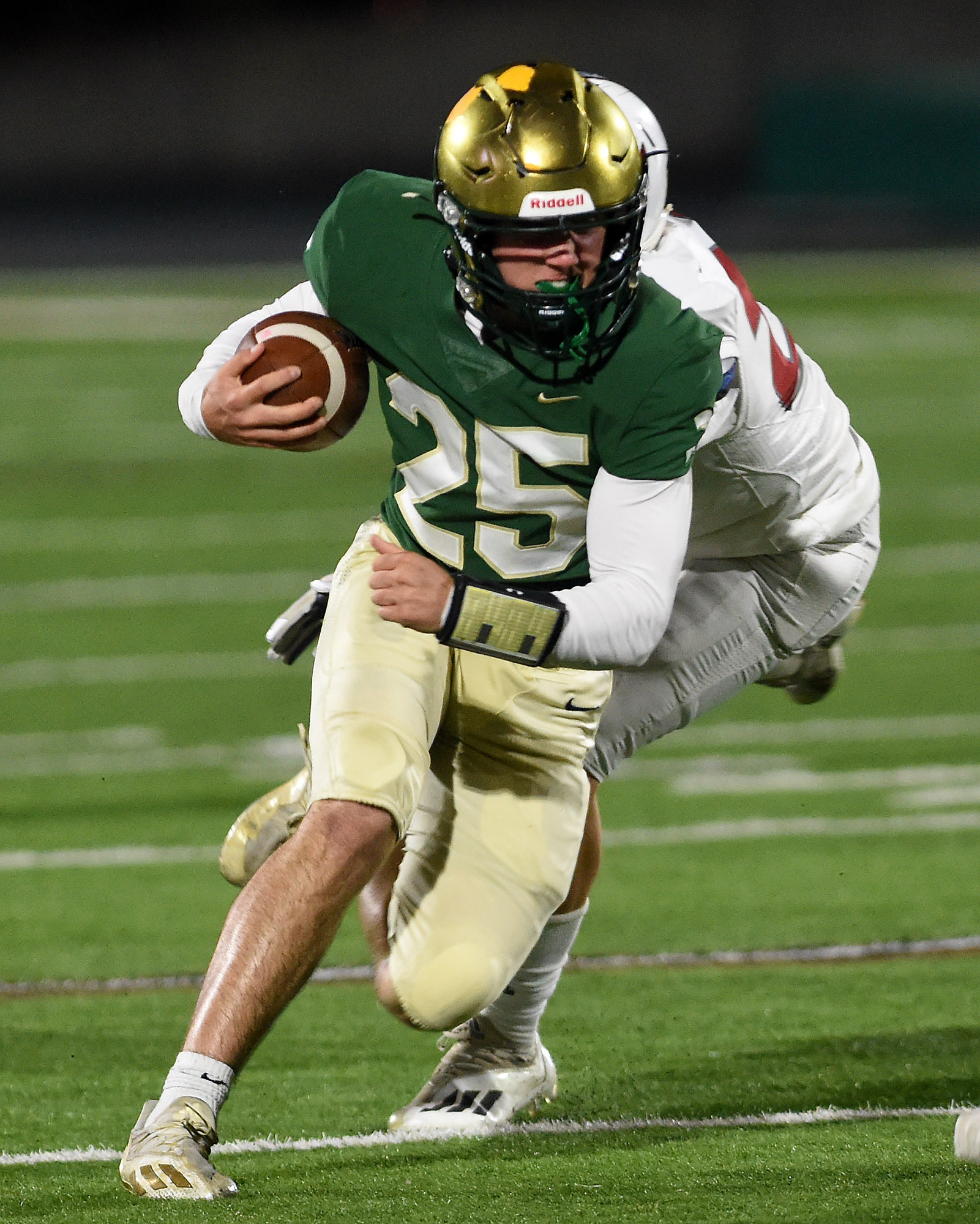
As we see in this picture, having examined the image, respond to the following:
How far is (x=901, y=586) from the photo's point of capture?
8.79m

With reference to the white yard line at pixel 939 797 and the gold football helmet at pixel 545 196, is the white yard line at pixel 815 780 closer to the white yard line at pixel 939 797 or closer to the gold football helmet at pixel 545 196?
the white yard line at pixel 939 797

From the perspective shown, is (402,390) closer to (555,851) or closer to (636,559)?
(636,559)

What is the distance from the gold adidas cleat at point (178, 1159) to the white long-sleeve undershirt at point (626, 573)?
2.60ft

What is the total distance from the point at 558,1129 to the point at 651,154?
5.22ft

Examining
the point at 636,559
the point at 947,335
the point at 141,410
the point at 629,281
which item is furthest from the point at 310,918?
the point at 947,335

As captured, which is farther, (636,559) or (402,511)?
(402,511)

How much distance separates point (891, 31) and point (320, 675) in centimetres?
2124

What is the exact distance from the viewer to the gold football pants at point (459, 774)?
327 cm

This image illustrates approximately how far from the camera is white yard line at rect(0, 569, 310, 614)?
28.2 ft

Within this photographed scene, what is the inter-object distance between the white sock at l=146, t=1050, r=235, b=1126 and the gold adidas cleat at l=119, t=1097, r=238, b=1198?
0.4 inches

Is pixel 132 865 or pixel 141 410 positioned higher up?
pixel 132 865

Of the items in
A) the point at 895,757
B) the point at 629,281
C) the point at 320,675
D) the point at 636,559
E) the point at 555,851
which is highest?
the point at 629,281

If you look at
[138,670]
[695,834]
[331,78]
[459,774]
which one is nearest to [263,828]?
[459,774]

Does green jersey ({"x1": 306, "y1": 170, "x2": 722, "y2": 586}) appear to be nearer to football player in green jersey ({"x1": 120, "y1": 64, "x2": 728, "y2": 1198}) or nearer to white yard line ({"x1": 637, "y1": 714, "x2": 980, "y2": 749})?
football player in green jersey ({"x1": 120, "y1": 64, "x2": 728, "y2": 1198})
